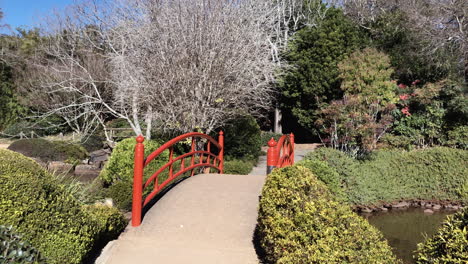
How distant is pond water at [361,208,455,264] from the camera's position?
6785mm

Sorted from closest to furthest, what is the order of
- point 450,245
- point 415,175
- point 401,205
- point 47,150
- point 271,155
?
point 450,245 < point 271,155 < point 401,205 < point 415,175 < point 47,150

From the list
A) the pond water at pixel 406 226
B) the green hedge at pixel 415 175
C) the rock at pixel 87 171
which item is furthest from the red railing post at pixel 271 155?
the rock at pixel 87 171

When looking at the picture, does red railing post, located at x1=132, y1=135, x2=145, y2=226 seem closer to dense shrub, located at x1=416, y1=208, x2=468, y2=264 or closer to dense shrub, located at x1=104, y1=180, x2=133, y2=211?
dense shrub, located at x1=104, y1=180, x2=133, y2=211

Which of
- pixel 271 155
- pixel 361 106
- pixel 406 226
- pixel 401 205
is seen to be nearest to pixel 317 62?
pixel 361 106

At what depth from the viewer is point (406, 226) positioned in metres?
8.21

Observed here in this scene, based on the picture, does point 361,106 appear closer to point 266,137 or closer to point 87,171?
point 266,137

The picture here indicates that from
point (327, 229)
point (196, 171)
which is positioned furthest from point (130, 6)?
point (327, 229)

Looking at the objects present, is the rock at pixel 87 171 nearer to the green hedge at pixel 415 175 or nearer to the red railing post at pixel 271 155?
the red railing post at pixel 271 155

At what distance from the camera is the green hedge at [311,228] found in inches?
105

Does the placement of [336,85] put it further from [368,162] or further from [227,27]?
[227,27]

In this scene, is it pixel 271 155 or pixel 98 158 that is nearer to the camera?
pixel 271 155

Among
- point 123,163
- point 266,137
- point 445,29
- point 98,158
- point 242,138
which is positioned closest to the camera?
point 123,163

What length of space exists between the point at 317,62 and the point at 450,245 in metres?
14.5

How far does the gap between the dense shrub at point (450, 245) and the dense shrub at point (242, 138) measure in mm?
9033
